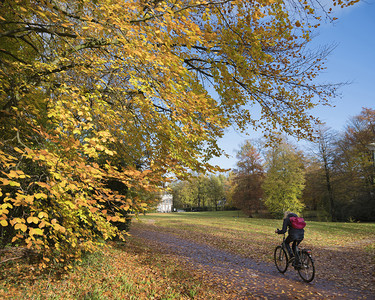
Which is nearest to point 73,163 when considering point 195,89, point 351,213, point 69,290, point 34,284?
point 69,290

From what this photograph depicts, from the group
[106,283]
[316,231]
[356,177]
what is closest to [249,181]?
[356,177]

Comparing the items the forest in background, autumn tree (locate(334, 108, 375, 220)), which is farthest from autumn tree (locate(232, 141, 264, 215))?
autumn tree (locate(334, 108, 375, 220))

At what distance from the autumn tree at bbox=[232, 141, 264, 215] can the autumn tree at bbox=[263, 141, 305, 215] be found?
3.29 m

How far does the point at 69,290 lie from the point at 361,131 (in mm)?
34188

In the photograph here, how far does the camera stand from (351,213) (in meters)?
27.4

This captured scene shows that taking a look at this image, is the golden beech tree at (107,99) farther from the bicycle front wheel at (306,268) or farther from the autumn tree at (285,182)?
the autumn tree at (285,182)

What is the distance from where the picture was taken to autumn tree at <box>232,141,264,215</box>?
35.5 meters

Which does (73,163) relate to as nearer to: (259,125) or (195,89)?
(195,89)

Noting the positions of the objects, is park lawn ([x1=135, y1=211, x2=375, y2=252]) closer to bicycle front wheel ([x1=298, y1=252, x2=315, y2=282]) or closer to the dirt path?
the dirt path

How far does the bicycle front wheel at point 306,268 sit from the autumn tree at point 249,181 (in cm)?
2990

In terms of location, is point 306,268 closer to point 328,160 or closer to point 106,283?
point 106,283

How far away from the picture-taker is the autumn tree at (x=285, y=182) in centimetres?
2994

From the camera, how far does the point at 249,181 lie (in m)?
35.9

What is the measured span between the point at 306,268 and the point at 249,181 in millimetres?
30542
